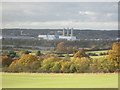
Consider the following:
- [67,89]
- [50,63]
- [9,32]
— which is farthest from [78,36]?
[67,89]

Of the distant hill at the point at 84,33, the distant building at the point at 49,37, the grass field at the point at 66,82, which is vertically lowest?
the grass field at the point at 66,82

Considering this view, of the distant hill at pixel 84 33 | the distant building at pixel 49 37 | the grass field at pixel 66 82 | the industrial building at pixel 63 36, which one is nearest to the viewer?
the grass field at pixel 66 82

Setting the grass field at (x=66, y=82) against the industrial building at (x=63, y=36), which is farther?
the industrial building at (x=63, y=36)

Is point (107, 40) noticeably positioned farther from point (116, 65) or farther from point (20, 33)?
point (116, 65)

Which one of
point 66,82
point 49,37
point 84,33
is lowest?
point 66,82

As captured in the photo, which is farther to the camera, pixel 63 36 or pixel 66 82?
pixel 63 36

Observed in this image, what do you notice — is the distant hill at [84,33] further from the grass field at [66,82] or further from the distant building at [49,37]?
the grass field at [66,82]

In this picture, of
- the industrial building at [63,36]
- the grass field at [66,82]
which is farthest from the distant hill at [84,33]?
the grass field at [66,82]

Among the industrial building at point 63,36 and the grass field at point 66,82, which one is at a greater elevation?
the industrial building at point 63,36

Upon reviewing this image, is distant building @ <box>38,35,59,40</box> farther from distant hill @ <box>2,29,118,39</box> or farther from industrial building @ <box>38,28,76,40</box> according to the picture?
distant hill @ <box>2,29,118,39</box>

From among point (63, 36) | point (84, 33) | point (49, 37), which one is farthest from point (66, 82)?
point (63, 36)

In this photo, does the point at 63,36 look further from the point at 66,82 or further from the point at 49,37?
the point at 66,82

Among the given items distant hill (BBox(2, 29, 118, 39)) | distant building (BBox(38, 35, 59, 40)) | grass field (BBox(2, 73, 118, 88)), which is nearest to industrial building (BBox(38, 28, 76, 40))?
distant building (BBox(38, 35, 59, 40))
